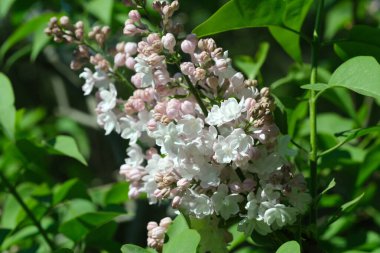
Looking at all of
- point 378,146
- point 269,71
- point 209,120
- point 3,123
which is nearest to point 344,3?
point 378,146

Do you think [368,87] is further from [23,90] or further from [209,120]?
[23,90]

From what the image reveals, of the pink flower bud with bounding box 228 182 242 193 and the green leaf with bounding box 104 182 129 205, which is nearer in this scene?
the pink flower bud with bounding box 228 182 242 193

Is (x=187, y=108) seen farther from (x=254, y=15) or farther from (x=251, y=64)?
(x=251, y=64)

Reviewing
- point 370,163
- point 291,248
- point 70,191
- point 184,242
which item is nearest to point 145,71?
point 184,242

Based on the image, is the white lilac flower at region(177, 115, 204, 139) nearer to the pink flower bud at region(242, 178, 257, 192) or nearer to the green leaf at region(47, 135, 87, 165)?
the pink flower bud at region(242, 178, 257, 192)

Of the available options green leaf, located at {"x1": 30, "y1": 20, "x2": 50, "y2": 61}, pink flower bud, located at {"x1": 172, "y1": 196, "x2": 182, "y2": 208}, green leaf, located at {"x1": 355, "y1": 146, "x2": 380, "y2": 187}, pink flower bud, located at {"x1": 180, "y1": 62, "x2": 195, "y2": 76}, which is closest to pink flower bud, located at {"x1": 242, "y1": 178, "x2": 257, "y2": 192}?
pink flower bud, located at {"x1": 172, "y1": 196, "x2": 182, "y2": 208}

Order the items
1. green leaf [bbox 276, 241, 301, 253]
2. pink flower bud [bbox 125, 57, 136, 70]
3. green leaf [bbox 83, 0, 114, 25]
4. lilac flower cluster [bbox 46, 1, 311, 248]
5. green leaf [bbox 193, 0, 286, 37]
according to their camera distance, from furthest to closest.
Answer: green leaf [bbox 83, 0, 114, 25] < pink flower bud [bbox 125, 57, 136, 70] < green leaf [bbox 193, 0, 286, 37] < lilac flower cluster [bbox 46, 1, 311, 248] < green leaf [bbox 276, 241, 301, 253]
